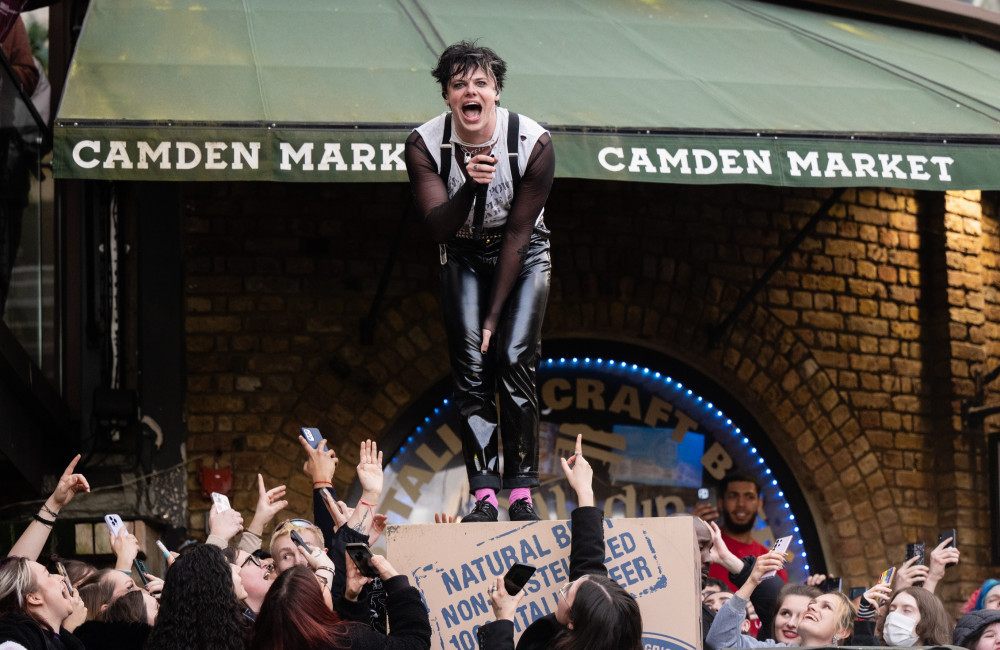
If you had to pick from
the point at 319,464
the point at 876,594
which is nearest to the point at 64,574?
the point at 319,464

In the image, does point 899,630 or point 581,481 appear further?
point 899,630

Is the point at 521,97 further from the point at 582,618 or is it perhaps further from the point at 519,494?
the point at 582,618

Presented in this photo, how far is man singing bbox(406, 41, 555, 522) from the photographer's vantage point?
486 cm

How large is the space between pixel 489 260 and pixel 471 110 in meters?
0.54

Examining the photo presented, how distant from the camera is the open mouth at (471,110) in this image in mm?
4789

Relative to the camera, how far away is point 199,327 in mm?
7902

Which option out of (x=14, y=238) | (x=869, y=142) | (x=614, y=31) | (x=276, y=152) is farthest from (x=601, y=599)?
(x=614, y=31)

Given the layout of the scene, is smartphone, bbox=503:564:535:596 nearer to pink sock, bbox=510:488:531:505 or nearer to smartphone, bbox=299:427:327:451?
pink sock, bbox=510:488:531:505

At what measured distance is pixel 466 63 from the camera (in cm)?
480

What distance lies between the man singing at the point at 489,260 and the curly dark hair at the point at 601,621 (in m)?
0.86

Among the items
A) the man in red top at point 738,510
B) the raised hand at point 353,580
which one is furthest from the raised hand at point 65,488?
the man in red top at point 738,510

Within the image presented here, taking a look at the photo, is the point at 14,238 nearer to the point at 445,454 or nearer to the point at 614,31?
the point at 445,454

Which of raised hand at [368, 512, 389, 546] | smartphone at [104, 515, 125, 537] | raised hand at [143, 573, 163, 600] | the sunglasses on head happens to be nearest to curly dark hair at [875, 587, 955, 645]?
raised hand at [368, 512, 389, 546]

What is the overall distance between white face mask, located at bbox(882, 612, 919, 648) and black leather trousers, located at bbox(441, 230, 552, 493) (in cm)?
144
